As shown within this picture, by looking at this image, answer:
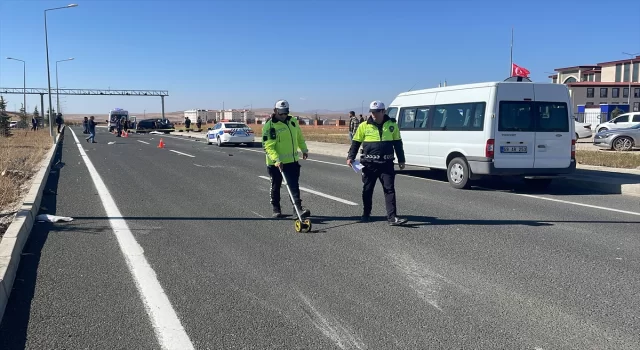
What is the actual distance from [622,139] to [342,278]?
21102mm

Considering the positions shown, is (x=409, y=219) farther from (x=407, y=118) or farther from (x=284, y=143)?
(x=407, y=118)

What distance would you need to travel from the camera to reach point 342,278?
17.6 ft

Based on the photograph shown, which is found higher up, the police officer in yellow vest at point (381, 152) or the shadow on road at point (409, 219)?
the police officer in yellow vest at point (381, 152)

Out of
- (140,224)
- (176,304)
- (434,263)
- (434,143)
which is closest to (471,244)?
(434,263)

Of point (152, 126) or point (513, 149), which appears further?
point (152, 126)

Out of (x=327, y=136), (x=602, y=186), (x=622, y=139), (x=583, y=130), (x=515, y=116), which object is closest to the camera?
(x=515, y=116)

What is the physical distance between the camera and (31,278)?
17.6 ft

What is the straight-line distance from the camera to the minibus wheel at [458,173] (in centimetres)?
1184

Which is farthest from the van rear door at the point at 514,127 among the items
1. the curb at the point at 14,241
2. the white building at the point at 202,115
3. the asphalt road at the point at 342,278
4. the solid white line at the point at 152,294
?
the white building at the point at 202,115

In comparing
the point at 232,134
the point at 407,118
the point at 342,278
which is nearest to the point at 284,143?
the point at 342,278

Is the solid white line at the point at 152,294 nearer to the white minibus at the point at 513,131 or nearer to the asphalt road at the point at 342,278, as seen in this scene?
the asphalt road at the point at 342,278

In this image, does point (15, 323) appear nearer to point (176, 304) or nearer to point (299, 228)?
point (176, 304)

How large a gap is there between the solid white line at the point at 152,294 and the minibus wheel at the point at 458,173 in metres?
6.93

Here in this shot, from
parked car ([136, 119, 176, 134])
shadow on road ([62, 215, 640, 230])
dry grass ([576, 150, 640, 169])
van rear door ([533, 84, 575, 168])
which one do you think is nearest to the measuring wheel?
shadow on road ([62, 215, 640, 230])
